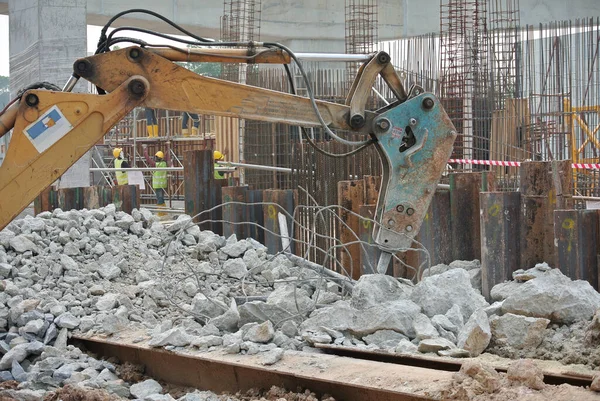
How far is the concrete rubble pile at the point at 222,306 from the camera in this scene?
19.5 ft

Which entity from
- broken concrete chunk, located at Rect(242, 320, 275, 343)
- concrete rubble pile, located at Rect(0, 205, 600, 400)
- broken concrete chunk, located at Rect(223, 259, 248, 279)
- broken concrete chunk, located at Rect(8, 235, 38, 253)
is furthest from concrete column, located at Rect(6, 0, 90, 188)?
broken concrete chunk, located at Rect(242, 320, 275, 343)

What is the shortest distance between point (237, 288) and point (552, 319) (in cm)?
313

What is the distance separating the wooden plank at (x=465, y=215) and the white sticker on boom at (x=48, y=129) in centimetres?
363

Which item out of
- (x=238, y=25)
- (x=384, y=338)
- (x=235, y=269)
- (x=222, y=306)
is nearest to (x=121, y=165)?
(x=238, y=25)

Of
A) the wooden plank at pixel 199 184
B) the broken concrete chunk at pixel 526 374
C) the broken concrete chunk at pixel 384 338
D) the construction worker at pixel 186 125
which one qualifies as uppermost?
the construction worker at pixel 186 125

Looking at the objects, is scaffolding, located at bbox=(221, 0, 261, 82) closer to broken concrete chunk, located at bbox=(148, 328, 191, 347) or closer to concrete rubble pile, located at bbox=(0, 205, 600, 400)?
concrete rubble pile, located at bbox=(0, 205, 600, 400)

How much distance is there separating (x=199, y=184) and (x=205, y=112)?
4453 millimetres

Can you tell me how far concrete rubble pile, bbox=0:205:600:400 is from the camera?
594 cm

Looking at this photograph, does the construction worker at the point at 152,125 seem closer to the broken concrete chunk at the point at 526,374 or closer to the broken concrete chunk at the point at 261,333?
the broken concrete chunk at the point at 261,333

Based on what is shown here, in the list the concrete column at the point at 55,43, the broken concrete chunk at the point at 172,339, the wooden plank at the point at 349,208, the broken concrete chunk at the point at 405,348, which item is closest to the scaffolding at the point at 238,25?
the concrete column at the point at 55,43

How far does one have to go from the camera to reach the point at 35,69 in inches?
777

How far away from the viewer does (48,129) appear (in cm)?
596

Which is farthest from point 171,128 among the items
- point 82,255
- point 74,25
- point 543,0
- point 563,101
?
point 82,255

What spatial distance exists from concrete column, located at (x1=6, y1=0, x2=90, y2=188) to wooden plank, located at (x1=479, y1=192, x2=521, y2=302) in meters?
13.4
